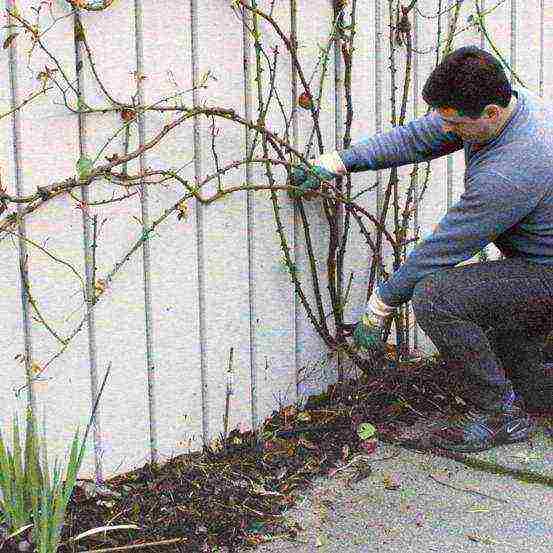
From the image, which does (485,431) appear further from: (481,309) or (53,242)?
(53,242)

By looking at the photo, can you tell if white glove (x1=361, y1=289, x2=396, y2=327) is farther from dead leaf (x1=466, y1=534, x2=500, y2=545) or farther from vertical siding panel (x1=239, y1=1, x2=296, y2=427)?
dead leaf (x1=466, y1=534, x2=500, y2=545)

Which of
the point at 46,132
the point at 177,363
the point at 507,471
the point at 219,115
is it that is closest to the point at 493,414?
the point at 507,471

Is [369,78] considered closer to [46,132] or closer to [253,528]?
[46,132]

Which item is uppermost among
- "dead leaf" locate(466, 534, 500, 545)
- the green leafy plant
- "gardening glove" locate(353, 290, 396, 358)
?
"gardening glove" locate(353, 290, 396, 358)

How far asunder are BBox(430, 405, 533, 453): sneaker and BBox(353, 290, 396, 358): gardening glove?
0.45m

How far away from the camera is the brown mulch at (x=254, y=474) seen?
309 centimetres

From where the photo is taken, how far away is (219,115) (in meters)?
3.51

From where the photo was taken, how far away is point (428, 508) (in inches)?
130

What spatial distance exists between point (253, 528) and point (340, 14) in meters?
2.02

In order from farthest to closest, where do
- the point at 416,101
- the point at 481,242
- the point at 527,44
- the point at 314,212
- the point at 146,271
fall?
the point at 527,44 → the point at 416,101 → the point at 314,212 → the point at 481,242 → the point at 146,271

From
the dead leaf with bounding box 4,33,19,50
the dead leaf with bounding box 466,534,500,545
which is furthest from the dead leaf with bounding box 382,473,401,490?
the dead leaf with bounding box 4,33,19,50

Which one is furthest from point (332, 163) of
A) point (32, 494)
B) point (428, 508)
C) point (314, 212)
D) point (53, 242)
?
point (32, 494)

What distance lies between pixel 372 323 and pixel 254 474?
0.73 meters

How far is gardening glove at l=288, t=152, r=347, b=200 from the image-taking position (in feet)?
12.6
